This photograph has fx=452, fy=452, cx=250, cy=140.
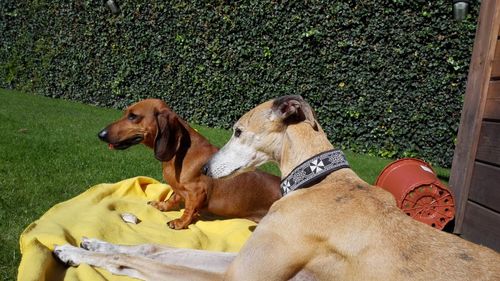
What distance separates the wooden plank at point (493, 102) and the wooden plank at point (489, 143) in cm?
8

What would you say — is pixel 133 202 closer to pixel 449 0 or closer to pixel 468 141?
pixel 468 141

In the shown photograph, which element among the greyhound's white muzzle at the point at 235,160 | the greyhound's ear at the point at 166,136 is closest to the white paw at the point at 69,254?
the greyhound's white muzzle at the point at 235,160

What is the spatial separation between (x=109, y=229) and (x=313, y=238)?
82.2 inches

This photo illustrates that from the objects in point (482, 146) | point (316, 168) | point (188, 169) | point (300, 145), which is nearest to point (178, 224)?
point (188, 169)

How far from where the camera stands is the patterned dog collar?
2.93 metres

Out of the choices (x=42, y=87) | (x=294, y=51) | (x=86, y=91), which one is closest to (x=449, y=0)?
(x=294, y=51)

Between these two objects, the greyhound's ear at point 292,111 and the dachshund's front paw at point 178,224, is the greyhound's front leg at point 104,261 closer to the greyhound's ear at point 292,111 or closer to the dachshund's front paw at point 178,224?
the dachshund's front paw at point 178,224

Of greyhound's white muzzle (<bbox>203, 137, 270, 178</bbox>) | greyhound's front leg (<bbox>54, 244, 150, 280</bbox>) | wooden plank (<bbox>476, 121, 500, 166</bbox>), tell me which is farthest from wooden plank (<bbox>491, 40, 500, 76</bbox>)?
greyhound's front leg (<bbox>54, 244, 150, 280</bbox>)

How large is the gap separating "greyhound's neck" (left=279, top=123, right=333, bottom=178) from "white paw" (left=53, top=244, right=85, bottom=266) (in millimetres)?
1581

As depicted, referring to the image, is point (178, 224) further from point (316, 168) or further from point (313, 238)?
point (313, 238)

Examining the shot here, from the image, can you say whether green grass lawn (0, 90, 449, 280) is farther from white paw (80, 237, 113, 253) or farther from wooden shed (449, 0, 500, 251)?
wooden shed (449, 0, 500, 251)

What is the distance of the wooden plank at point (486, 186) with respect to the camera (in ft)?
13.8

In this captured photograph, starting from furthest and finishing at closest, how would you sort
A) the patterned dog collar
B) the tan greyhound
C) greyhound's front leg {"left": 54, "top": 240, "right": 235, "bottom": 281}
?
greyhound's front leg {"left": 54, "top": 240, "right": 235, "bottom": 281} → the patterned dog collar → the tan greyhound

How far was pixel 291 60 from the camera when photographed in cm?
969
